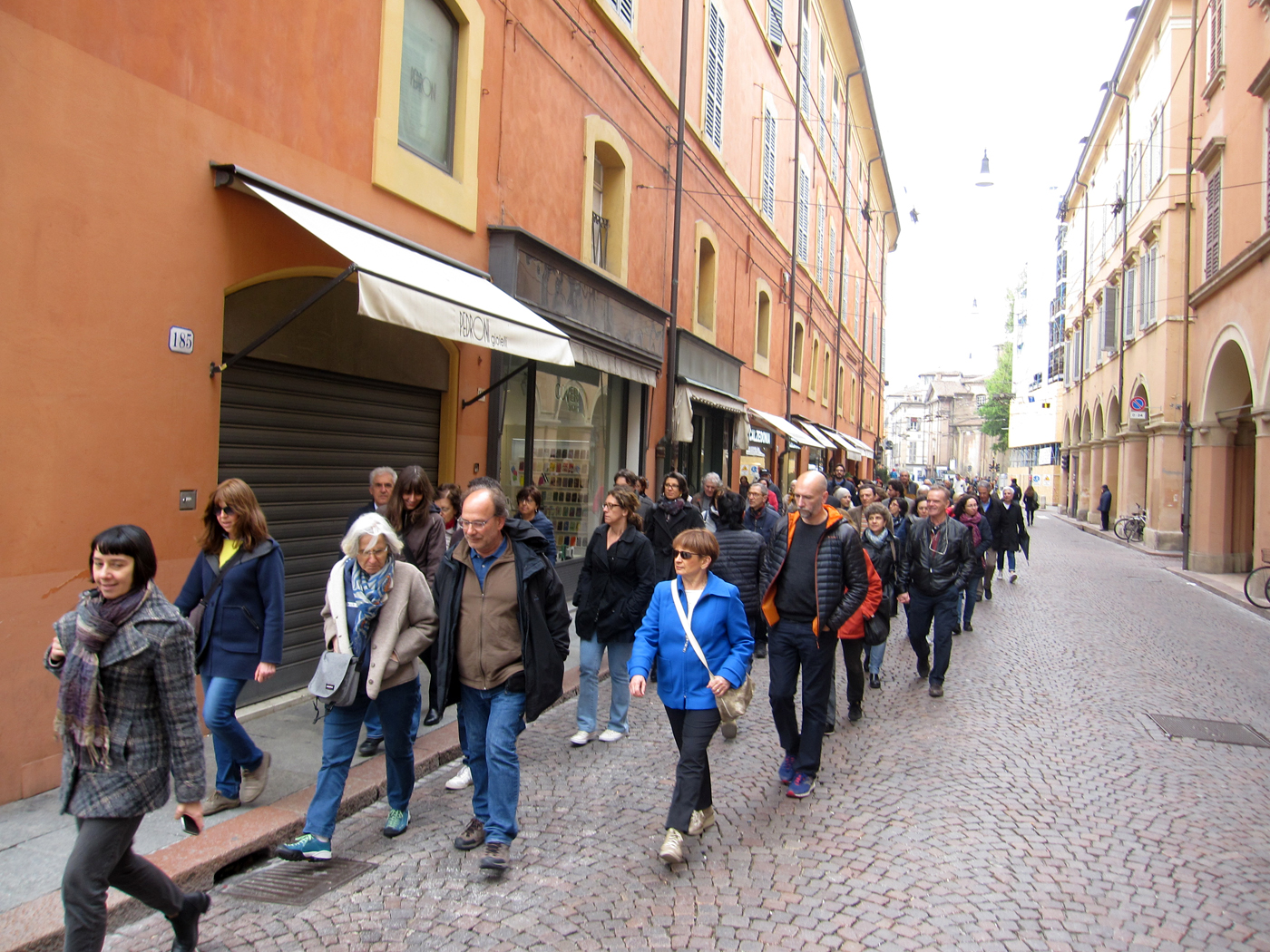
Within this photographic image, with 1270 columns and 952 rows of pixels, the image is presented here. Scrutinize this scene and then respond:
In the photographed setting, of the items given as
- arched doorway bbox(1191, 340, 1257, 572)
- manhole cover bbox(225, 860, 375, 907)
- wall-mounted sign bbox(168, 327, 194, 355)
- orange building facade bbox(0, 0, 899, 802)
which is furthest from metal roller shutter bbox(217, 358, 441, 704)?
arched doorway bbox(1191, 340, 1257, 572)

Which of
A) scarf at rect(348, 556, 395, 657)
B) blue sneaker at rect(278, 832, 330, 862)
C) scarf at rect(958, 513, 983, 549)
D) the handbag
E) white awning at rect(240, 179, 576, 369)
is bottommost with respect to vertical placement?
blue sneaker at rect(278, 832, 330, 862)

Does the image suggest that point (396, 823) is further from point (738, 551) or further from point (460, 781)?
point (738, 551)

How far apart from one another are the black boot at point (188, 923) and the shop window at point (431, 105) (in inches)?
224

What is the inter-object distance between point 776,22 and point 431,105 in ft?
50.5

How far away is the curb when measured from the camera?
3.39 metres

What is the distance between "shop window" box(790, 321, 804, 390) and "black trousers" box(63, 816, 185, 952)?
23458mm

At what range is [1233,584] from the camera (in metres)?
16.4

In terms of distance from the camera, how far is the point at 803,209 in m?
25.5

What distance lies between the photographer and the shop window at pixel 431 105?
7500 millimetres

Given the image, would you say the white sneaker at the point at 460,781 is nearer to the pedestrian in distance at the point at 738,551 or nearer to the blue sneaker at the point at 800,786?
the blue sneaker at the point at 800,786

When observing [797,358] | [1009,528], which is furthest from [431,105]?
[797,358]

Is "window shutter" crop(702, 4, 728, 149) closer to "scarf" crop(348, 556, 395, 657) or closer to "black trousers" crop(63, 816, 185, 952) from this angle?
"scarf" crop(348, 556, 395, 657)

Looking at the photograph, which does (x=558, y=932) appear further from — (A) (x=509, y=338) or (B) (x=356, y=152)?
(B) (x=356, y=152)

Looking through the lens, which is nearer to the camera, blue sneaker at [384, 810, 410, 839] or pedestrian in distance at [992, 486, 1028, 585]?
blue sneaker at [384, 810, 410, 839]
